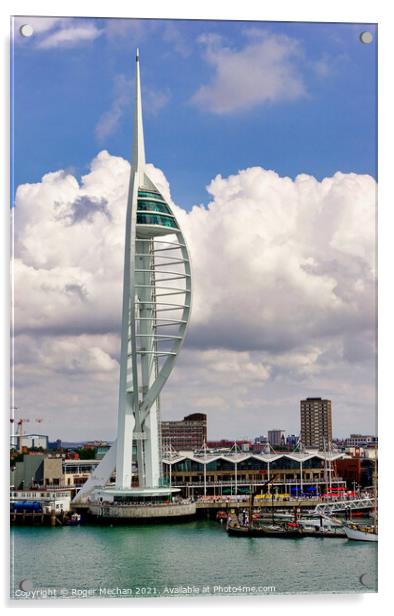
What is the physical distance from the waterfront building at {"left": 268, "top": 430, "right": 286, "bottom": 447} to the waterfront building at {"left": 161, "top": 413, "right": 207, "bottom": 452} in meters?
1.45

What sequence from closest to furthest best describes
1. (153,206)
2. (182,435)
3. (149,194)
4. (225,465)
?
(149,194)
(153,206)
(225,465)
(182,435)

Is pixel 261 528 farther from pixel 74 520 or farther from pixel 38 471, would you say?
pixel 38 471

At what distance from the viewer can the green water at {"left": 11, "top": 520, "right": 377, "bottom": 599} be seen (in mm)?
10594

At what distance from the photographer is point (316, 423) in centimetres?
2191

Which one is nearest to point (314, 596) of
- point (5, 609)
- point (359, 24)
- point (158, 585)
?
point (158, 585)

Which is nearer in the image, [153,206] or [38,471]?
[153,206]

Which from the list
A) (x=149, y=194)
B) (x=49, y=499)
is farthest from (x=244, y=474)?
(x=149, y=194)

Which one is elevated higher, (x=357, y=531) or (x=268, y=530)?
(x=357, y=531)

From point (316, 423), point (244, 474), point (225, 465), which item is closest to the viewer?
point (316, 423)

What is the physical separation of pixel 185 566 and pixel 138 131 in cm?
535

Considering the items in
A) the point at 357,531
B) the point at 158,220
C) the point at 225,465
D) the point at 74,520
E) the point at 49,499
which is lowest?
the point at 74,520

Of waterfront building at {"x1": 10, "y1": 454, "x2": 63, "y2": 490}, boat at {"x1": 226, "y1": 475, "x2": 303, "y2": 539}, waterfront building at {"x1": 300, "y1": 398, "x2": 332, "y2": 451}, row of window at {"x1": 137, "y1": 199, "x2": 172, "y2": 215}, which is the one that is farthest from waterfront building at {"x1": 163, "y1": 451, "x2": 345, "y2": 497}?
row of window at {"x1": 137, "y1": 199, "x2": 172, "y2": 215}

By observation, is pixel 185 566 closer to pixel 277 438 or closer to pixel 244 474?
pixel 277 438

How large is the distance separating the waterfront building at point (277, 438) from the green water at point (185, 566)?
444 centimetres
